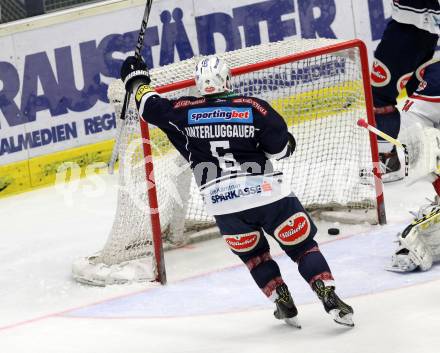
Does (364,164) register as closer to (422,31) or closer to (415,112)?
(415,112)

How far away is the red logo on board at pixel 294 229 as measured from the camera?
4945 mm

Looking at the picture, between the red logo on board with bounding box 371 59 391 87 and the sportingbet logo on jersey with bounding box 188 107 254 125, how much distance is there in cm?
235

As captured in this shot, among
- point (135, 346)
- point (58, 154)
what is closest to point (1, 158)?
point (58, 154)

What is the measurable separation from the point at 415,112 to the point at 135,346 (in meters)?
2.52

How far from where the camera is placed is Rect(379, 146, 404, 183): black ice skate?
727 cm

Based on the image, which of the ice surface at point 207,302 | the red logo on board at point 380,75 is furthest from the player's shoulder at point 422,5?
the ice surface at point 207,302

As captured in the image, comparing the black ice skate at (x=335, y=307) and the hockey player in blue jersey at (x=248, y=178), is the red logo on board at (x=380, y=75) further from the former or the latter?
the black ice skate at (x=335, y=307)

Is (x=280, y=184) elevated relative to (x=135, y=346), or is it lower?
elevated

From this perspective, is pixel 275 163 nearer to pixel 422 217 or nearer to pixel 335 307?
pixel 422 217

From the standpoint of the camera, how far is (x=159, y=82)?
6.37 meters

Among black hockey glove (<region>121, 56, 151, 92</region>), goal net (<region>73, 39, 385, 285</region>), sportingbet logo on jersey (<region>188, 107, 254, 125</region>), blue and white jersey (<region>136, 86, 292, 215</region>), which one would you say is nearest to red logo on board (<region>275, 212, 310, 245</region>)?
blue and white jersey (<region>136, 86, 292, 215</region>)

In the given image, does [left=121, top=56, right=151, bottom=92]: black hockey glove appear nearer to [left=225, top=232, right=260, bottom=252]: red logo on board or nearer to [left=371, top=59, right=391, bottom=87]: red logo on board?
[left=225, top=232, right=260, bottom=252]: red logo on board

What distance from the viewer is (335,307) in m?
4.83

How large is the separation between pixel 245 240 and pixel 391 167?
2495mm
